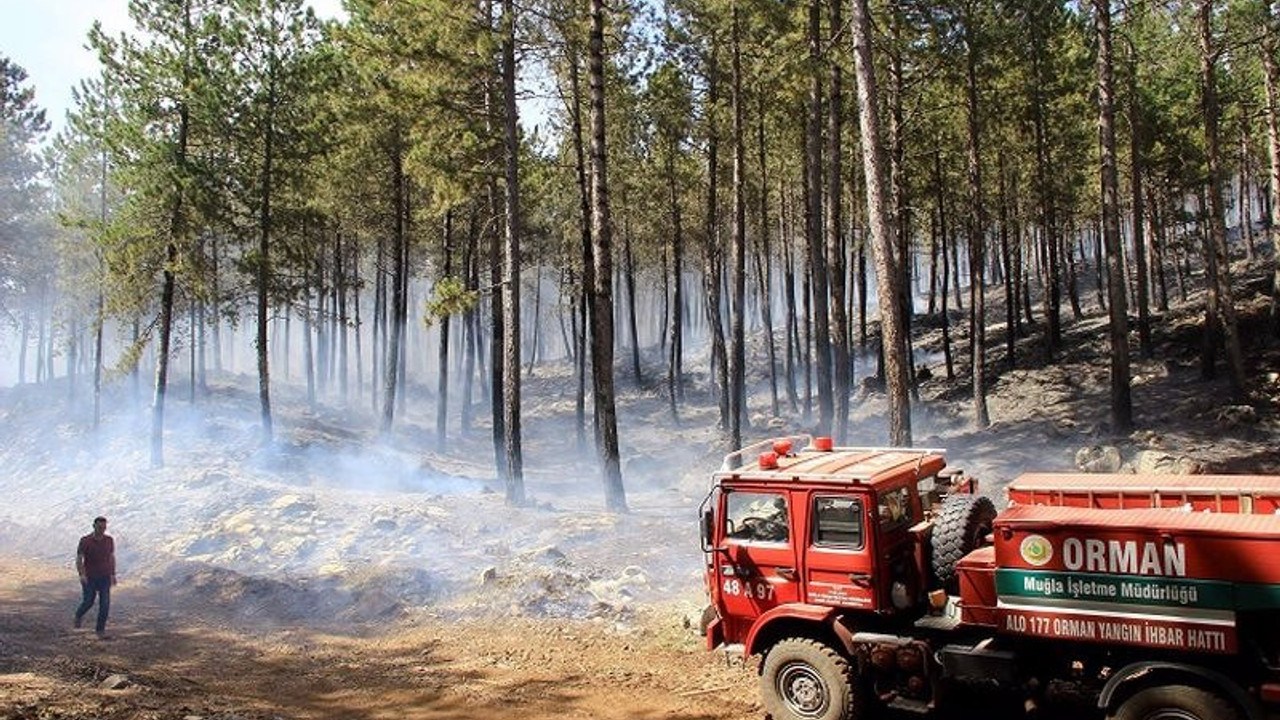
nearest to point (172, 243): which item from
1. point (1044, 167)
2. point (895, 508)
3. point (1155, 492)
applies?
point (895, 508)

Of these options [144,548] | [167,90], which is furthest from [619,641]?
[167,90]

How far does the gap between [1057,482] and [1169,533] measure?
6.56 ft

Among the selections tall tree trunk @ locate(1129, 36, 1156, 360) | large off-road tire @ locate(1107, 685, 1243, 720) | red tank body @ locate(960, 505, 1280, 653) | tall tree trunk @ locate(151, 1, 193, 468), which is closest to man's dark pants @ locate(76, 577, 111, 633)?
tall tree trunk @ locate(151, 1, 193, 468)

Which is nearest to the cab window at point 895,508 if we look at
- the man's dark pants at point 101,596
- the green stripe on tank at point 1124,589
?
A: the green stripe on tank at point 1124,589

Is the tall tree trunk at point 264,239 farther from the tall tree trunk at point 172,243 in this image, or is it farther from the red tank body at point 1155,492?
the red tank body at point 1155,492

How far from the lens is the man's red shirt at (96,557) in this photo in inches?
499

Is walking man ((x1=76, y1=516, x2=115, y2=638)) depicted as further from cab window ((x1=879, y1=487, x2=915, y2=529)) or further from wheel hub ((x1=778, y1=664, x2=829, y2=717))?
cab window ((x1=879, y1=487, x2=915, y2=529))

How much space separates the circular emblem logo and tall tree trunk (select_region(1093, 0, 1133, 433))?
1561cm

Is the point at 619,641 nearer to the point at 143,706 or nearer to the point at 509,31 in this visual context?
the point at 143,706

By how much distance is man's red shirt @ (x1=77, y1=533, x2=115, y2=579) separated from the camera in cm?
1267

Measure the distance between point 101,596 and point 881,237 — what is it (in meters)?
13.6

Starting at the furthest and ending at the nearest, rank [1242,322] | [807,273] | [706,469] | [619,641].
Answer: [807,273]
[706,469]
[1242,322]
[619,641]

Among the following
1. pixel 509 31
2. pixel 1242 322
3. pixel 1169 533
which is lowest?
pixel 1169 533

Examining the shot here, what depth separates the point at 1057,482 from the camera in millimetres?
8273
